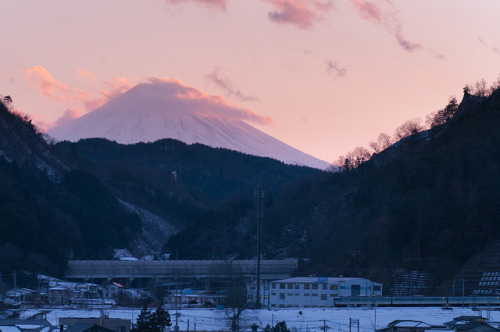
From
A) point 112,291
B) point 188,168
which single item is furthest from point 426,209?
point 188,168

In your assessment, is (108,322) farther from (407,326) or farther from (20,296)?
(20,296)

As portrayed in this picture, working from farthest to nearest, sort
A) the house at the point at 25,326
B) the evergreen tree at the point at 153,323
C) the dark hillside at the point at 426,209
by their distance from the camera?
the dark hillside at the point at 426,209 → the house at the point at 25,326 → the evergreen tree at the point at 153,323

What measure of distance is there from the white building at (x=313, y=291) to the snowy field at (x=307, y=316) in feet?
26.5

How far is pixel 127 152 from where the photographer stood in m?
186

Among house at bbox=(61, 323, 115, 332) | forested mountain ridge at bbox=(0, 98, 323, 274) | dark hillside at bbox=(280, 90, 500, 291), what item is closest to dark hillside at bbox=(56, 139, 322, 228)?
forested mountain ridge at bbox=(0, 98, 323, 274)

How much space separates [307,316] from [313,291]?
11295 millimetres

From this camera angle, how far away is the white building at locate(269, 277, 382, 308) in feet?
167

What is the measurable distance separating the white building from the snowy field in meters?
8.08

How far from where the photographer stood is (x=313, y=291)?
51.3 m

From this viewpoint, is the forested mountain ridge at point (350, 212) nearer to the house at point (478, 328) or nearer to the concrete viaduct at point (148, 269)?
the concrete viaduct at point (148, 269)

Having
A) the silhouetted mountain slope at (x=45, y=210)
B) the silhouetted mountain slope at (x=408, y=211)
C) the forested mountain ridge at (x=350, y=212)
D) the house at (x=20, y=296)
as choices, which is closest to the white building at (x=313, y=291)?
the silhouetted mountain slope at (x=408, y=211)

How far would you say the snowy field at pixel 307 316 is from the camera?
125ft

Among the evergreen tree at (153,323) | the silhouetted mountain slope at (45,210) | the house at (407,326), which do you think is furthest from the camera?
the silhouetted mountain slope at (45,210)

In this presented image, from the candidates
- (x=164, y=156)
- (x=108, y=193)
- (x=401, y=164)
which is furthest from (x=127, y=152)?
(x=401, y=164)
